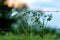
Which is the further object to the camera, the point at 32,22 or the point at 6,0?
the point at 6,0

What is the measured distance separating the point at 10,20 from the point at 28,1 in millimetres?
1140

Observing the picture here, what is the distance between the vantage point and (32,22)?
475 cm

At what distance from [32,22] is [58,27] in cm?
194

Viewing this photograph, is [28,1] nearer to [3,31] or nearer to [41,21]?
[3,31]

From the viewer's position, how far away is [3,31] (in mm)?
7277

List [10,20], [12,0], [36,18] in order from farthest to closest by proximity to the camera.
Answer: [12,0] → [10,20] → [36,18]

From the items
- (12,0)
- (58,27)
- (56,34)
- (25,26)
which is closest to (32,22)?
(25,26)

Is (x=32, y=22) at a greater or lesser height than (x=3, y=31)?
greater

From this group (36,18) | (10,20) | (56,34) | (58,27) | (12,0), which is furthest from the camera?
(12,0)

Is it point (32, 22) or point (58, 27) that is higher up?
point (32, 22)

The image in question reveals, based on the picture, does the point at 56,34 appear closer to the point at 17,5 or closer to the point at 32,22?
the point at 32,22

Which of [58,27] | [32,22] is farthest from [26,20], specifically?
[58,27]

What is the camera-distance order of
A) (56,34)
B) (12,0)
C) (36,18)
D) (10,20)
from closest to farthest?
(36,18) < (56,34) < (10,20) < (12,0)

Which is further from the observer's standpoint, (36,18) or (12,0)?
(12,0)
